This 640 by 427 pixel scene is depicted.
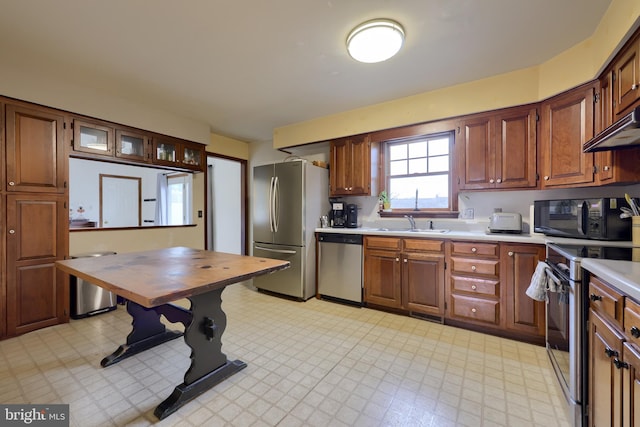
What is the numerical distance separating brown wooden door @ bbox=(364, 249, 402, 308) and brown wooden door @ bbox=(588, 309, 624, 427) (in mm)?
1700

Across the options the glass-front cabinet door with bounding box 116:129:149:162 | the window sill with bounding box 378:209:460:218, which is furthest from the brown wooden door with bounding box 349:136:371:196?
the glass-front cabinet door with bounding box 116:129:149:162

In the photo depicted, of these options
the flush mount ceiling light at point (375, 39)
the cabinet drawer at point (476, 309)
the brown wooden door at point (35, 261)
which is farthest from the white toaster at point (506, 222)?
the brown wooden door at point (35, 261)

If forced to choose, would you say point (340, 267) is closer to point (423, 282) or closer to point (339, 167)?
point (423, 282)

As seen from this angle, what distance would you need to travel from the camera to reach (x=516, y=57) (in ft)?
7.47

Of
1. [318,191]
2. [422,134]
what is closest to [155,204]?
[318,191]

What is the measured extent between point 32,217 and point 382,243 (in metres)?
3.57

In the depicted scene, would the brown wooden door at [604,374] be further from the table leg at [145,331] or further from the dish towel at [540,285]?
the table leg at [145,331]

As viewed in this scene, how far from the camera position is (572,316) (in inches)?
57.6

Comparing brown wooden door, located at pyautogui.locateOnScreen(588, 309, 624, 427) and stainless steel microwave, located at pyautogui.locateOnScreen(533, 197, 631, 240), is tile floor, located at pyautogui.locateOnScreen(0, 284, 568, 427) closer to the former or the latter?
brown wooden door, located at pyautogui.locateOnScreen(588, 309, 624, 427)

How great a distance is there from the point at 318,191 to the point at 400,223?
3.91 feet

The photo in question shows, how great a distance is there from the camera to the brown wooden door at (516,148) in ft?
8.11

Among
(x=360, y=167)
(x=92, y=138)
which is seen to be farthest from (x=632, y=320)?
(x=92, y=138)

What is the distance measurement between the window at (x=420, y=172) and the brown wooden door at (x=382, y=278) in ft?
2.60

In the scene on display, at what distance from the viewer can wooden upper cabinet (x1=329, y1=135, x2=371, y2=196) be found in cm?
342
